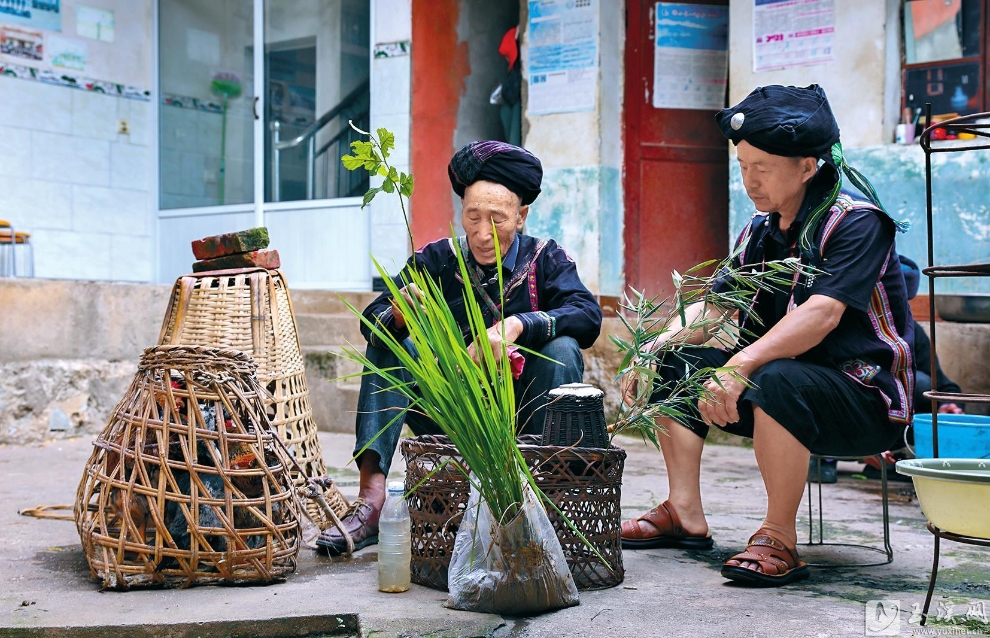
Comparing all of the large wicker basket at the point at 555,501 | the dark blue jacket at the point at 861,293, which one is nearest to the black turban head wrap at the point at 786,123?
the dark blue jacket at the point at 861,293

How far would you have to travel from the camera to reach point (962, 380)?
4.75 metres

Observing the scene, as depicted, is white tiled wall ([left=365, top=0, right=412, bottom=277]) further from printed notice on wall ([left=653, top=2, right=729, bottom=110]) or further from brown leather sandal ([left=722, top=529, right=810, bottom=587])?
brown leather sandal ([left=722, top=529, right=810, bottom=587])

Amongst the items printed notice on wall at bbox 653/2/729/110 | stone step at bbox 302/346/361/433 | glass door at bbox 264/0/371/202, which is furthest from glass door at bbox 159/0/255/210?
printed notice on wall at bbox 653/2/729/110

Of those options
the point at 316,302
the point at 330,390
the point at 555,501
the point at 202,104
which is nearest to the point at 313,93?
the point at 202,104

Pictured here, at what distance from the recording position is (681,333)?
9.08ft

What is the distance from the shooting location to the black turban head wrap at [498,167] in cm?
297

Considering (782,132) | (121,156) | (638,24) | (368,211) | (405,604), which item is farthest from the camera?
(121,156)

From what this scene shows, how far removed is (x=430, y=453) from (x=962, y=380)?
3318 mm

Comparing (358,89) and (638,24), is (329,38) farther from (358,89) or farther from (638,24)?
(638,24)

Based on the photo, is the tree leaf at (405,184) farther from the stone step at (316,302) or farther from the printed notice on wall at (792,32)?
the stone step at (316,302)

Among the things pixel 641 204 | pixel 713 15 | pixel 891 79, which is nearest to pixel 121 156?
pixel 641 204

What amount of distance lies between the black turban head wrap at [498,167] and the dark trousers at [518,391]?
489 millimetres

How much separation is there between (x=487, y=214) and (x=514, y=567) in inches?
44.9

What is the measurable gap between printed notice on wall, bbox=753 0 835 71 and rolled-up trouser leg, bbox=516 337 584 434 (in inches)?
126
